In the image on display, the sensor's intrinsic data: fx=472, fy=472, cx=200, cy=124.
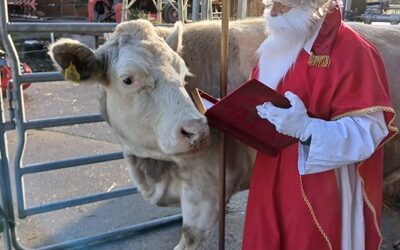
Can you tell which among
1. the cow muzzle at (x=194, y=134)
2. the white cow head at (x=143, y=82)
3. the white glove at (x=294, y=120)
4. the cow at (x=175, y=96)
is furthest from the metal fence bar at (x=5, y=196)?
the white glove at (x=294, y=120)

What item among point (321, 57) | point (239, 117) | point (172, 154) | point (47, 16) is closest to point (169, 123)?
point (172, 154)

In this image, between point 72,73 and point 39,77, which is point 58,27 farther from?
point 72,73

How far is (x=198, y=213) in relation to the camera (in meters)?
2.69

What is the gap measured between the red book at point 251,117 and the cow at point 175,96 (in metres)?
0.10

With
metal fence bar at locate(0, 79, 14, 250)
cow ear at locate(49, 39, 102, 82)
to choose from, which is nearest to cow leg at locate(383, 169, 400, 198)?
cow ear at locate(49, 39, 102, 82)

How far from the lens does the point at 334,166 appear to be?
174 cm

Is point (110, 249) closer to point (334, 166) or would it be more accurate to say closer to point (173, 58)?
point (173, 58)

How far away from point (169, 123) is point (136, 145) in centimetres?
42

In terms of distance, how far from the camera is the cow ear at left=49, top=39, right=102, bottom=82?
2109 mm

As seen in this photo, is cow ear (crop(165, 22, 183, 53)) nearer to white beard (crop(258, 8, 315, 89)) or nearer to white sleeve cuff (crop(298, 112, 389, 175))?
white beard (crop(258, 8, 315, 89))

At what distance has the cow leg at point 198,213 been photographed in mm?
2654

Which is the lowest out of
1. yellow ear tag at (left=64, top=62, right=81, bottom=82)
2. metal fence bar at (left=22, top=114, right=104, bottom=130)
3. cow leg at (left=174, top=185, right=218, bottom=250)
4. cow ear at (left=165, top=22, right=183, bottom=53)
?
cow leg at (left=174, top=185, right=218, bottom=250)

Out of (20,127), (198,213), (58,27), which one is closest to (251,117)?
(198,213)

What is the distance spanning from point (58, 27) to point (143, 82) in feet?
3.56
